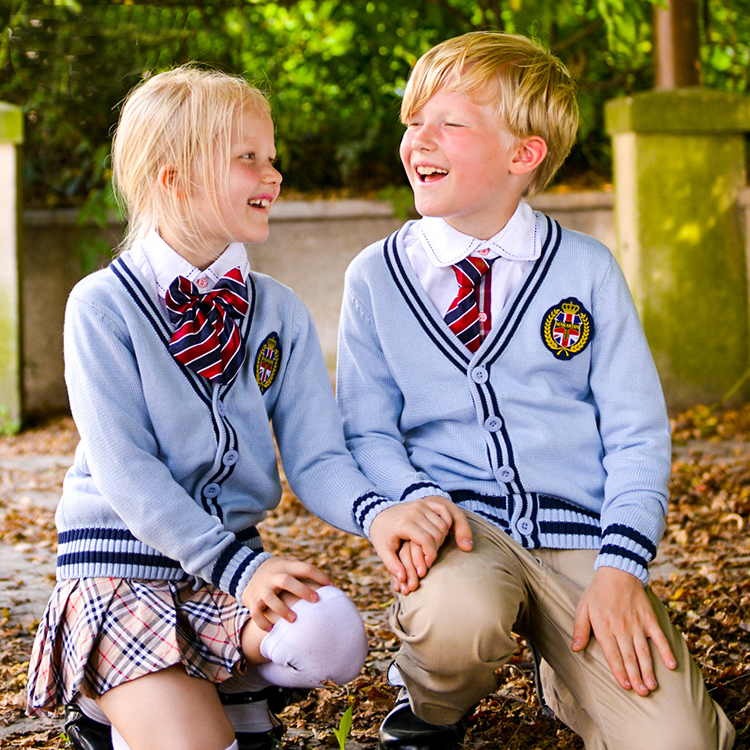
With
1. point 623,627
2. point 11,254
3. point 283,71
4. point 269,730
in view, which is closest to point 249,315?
point 269,730

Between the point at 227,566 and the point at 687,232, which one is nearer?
the point at 227,566

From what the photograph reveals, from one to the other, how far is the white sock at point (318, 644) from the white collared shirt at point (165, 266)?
1.98 ft

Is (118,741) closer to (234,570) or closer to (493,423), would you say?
(234,570)

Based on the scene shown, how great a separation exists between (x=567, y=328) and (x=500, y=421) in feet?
0.77

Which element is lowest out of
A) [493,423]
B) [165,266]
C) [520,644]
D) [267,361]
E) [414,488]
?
[520,644]

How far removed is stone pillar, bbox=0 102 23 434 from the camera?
531 cm

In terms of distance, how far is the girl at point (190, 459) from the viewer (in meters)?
1.61

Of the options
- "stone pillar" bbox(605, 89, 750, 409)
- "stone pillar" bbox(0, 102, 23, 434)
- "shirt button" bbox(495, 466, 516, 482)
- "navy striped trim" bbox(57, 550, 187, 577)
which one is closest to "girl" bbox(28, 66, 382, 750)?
"navy striped trim" bbox(57, 550, 187, 577)

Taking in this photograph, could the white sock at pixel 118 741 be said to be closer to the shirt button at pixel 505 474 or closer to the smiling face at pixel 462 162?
the shirt button at pixel 505 474

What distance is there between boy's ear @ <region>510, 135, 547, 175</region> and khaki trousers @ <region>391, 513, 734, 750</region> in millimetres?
707

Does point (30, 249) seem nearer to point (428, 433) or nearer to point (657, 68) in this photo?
Result: point (657, 68)

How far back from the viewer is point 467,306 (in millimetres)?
1881

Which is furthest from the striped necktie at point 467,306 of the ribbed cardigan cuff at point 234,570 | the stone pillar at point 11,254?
the stone pillar at point 11,254

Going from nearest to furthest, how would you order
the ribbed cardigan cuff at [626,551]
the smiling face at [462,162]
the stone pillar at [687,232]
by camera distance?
1. the ribbed cardigan cuff at [626,551]
2. the smiling face at [462,162]
3. the stone pillar at [687,232]
